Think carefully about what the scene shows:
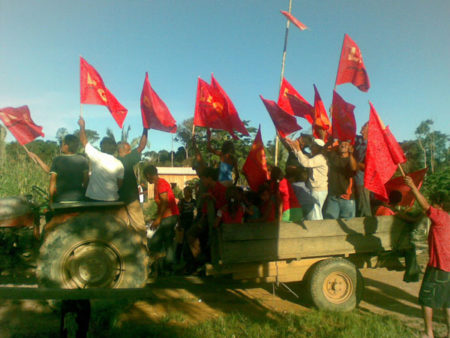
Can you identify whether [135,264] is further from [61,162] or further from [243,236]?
[61,162]

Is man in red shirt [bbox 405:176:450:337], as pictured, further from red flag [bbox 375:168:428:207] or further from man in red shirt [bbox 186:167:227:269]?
man in red shirt [bbox 186:167:227:269]

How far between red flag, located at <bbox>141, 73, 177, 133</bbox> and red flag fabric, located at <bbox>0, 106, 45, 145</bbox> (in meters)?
1.93

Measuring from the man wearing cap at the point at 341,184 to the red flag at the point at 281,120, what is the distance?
2.31 feet

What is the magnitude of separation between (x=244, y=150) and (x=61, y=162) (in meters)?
7.54

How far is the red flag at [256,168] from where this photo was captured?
505 cm

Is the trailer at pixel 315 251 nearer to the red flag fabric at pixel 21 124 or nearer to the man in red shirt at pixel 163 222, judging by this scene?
the man in red shirt at pixel 163 222

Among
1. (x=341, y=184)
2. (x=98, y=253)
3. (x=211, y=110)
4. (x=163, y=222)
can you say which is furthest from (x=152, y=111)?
(x=341, y=184)

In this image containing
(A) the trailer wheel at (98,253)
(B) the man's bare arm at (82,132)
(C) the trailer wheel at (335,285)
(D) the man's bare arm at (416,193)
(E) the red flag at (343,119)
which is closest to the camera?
(A) the trailer wheel at (98,253)

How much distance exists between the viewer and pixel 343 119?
4910mm

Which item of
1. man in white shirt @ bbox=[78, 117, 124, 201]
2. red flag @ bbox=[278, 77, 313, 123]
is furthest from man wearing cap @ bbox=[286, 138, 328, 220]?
man in white shirt @ bbox=[78, 117, 124, 201]

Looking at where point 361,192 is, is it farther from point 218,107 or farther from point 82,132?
point 82,132

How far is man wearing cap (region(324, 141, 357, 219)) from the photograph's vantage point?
504 centimetres

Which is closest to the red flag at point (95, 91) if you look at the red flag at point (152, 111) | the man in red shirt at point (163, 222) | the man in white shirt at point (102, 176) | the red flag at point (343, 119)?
the red flag at point (152, 111)

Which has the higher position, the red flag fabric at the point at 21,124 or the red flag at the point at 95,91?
the red flag at the point at 95,91
